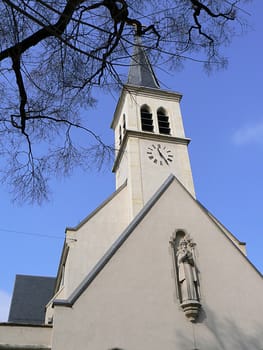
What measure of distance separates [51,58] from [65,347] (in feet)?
20.8

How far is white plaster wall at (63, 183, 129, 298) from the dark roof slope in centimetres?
774

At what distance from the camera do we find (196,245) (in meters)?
→ 11.2

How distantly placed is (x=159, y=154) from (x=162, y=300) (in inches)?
449

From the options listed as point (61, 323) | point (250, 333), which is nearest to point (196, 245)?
point (250, 333)

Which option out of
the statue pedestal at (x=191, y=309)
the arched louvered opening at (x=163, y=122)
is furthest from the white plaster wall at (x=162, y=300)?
the arched louvered opening at (x=163, y=122)

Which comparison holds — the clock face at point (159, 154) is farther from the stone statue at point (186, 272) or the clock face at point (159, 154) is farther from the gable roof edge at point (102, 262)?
the stone statue at point (186, 272)

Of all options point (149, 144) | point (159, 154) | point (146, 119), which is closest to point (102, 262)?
point (159, 154)

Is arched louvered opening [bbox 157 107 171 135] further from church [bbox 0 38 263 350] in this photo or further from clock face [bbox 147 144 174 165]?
church [bbox 0 38 263 350]

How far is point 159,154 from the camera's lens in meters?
20.3

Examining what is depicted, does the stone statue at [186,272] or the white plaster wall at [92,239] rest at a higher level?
the white plaster wall at [92,239]

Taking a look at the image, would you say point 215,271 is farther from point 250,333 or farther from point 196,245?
point 250,333

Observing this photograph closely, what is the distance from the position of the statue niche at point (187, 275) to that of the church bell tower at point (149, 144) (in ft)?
21.2

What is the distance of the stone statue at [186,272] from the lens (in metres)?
9.93

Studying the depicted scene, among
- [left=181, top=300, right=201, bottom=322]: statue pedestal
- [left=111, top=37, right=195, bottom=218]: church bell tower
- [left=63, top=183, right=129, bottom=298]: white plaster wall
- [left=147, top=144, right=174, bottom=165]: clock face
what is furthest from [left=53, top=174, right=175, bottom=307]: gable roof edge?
[left=147, top=144, right=174, bottom=165]: clock face
